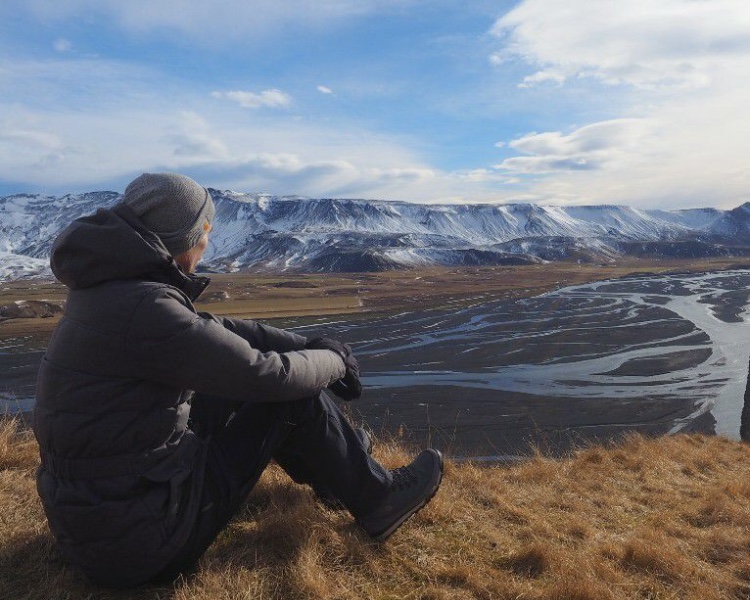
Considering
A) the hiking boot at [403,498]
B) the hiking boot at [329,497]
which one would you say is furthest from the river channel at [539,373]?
the hiking boot at [403,498]

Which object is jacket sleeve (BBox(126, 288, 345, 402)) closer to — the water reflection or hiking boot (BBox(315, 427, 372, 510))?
hiking boot (BBox(315, 427, 372, 510))

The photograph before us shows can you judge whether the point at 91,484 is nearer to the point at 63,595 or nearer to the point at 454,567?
the point at 63,595

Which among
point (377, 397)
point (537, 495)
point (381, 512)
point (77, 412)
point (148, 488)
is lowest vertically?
point (377, 397)

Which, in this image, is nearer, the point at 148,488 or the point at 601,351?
the point at 148,488

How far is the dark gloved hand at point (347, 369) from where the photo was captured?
9.93ft

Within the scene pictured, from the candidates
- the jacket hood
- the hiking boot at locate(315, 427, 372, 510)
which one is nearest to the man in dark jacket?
the jacket hood

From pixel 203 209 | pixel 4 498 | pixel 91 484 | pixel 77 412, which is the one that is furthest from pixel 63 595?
pixel 203 209

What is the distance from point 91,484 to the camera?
7.59 ft

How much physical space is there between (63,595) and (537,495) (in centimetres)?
341

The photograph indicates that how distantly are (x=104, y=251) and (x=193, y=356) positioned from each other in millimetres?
517

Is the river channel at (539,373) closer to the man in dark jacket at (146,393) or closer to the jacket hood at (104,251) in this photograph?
the man in dark jacket at (146,393)

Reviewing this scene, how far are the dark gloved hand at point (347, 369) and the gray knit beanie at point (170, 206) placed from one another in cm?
86

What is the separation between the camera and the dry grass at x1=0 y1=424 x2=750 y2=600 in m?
2.83

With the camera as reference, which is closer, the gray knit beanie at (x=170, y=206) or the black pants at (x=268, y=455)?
the gray knit beanie at (x=170, y=206)
